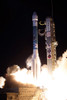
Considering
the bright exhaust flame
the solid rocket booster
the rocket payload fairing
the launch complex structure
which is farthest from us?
the solid rocket booster

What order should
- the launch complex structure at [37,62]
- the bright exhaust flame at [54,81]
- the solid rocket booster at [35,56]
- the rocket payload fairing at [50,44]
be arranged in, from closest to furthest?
the bright exhaust flame at [54,81]
the launch complex structure at [37,62]
the rocket payload fairing at [50,44]
the solid rocket booster at [35,56]

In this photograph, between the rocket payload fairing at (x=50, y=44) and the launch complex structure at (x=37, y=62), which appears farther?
the rocket payload fairing at (x=50, y=44)

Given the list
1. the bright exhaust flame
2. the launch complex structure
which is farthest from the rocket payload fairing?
the bright exhaust flame

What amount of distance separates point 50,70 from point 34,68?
4.26 m

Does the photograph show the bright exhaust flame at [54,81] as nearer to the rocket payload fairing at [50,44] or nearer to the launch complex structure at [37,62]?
the launch complex structure at [37,62]

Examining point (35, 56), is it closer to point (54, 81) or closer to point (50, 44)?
point (50, 44)

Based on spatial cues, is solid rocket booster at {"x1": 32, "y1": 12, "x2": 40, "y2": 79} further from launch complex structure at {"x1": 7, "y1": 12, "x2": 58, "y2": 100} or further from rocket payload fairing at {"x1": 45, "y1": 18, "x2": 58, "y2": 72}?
rocket payload fairing at {"x1": 45, "y1": 18, "x2": 58, "y2": 72}

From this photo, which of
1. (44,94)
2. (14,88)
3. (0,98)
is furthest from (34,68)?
(0,98)

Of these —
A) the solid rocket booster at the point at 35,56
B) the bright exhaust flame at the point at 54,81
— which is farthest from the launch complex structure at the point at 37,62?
the bright exhaust flame at the point at 54,81

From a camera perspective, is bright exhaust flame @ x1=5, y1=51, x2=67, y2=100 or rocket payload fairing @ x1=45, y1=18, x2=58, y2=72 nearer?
bright exhaust flame @ x1=5, y1=51, x2=67, y2=100

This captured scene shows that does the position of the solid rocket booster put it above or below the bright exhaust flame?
above

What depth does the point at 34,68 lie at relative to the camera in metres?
64.2

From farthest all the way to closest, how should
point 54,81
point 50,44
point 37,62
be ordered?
A: 1. point 37,62
2. point 50,44
3. point 54,81

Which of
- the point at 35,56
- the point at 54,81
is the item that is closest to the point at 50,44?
the point at 35,56
